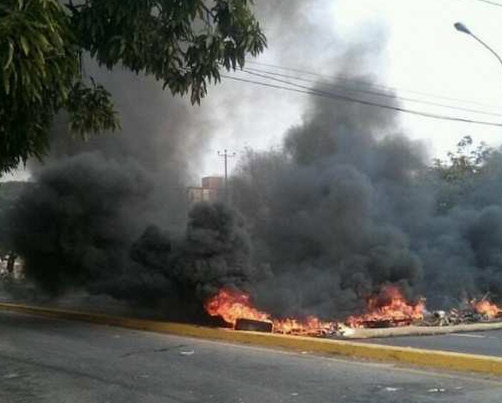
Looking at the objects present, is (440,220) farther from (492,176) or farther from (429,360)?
(429,360)

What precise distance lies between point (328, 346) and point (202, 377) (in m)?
2.74

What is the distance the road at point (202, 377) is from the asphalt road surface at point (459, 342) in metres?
2.26

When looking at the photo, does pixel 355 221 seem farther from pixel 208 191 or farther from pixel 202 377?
pixel 202 377

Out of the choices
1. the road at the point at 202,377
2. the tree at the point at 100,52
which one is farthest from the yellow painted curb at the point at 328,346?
the tree at the point at 100,52

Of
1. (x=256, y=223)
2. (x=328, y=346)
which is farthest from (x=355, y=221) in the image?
(x=328, y=346)

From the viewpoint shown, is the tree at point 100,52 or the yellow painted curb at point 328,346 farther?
the yellow painted curb at point 328,346

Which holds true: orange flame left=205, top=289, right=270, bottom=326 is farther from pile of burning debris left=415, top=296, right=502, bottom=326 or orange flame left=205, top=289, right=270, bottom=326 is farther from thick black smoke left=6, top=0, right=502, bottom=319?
pile of burning debris left=415, top=296, right=502, bottom=326

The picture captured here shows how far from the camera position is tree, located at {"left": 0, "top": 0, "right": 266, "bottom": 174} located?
4.01 metres

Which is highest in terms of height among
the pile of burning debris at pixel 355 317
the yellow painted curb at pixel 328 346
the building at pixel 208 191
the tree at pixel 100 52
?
the building at pixel 208 191

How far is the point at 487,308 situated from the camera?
747 inches

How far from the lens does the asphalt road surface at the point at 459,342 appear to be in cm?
1092

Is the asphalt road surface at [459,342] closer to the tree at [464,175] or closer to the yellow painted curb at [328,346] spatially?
the yellow painted curb at [328,346]

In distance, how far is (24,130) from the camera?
17.1 feet

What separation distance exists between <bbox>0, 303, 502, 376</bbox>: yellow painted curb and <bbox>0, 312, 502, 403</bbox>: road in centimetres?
36
